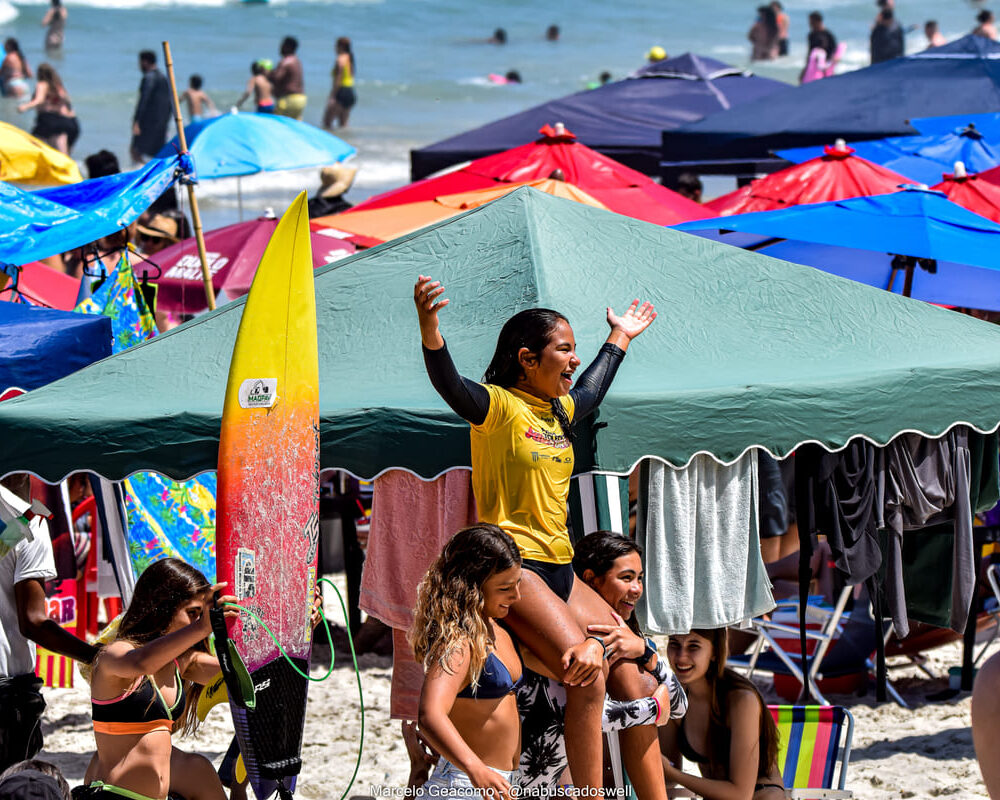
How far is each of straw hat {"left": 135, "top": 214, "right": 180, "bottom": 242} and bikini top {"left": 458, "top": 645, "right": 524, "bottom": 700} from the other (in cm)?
753

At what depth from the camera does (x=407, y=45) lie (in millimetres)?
46875

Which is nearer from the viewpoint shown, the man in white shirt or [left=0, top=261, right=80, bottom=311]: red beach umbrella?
the man in white shirt

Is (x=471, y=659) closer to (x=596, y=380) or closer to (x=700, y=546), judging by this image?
(x=596, y=380)

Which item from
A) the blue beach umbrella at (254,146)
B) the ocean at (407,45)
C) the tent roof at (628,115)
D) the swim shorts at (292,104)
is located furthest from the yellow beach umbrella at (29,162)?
the ocean at (407,45)

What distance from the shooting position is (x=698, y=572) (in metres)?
4.71

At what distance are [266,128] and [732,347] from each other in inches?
285

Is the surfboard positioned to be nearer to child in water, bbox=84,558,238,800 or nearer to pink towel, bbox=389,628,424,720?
child in water, bbox=84,558,238,800

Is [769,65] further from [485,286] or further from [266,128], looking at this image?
[485,286]

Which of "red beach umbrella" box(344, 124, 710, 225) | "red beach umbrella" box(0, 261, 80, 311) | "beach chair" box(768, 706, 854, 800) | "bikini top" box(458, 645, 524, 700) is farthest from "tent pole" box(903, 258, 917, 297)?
"red beach umbrella" box(0, 261, 80, 311)

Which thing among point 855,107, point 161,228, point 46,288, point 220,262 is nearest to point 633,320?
point 46,288

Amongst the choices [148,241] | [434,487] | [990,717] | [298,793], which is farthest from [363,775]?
[148,241]

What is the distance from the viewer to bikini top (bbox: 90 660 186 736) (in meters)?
3.91

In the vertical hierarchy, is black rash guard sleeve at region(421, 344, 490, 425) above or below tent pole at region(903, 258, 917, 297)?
above

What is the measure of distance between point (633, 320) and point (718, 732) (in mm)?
1380
